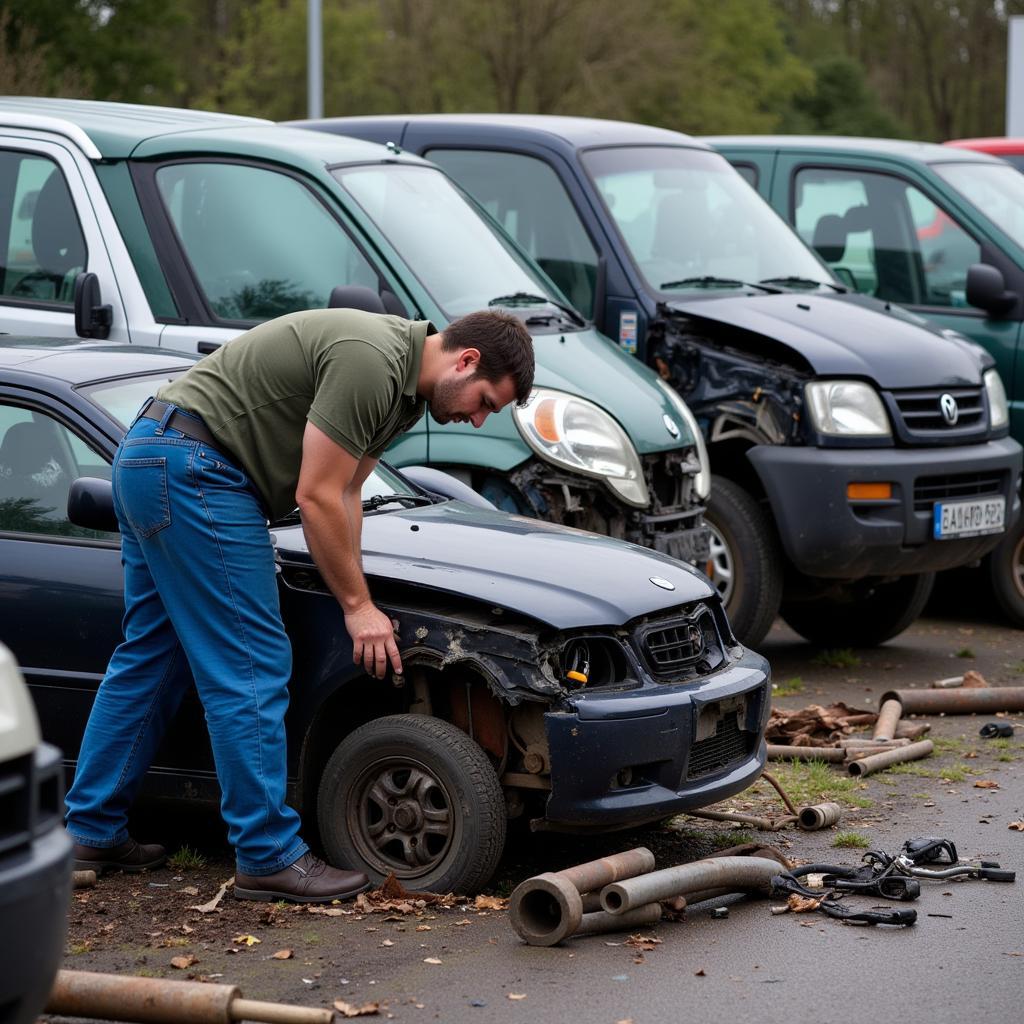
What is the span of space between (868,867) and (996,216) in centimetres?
602

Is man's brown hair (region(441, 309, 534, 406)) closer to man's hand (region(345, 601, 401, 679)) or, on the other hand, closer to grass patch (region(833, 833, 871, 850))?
man's hand (region(345, 601, 401, 679))

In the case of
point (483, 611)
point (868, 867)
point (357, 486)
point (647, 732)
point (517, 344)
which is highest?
point (517, 344)

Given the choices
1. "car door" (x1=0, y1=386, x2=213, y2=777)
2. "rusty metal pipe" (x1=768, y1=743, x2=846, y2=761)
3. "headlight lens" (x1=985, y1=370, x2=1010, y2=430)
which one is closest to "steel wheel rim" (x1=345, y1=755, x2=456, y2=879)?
"car door" (x1=0, y1=386, x2=213, y2=777)

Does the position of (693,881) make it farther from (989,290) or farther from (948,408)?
(989,290)

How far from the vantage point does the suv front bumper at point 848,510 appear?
8906mm

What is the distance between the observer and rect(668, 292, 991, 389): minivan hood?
9008mm

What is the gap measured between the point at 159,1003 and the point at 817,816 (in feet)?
9.10

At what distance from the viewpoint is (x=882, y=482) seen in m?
8.95

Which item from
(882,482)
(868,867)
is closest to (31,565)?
(868,867)

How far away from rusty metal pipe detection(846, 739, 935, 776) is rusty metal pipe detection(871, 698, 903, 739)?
0.14 metres

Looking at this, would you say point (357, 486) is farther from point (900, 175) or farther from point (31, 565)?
point (900, 175)

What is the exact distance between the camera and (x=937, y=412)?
30.3 feet

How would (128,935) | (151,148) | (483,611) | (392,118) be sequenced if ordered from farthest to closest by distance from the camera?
(392,118) < (151,148) < (483,611) < (128,935)

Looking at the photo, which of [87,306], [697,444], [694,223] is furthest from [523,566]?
[694,223]
